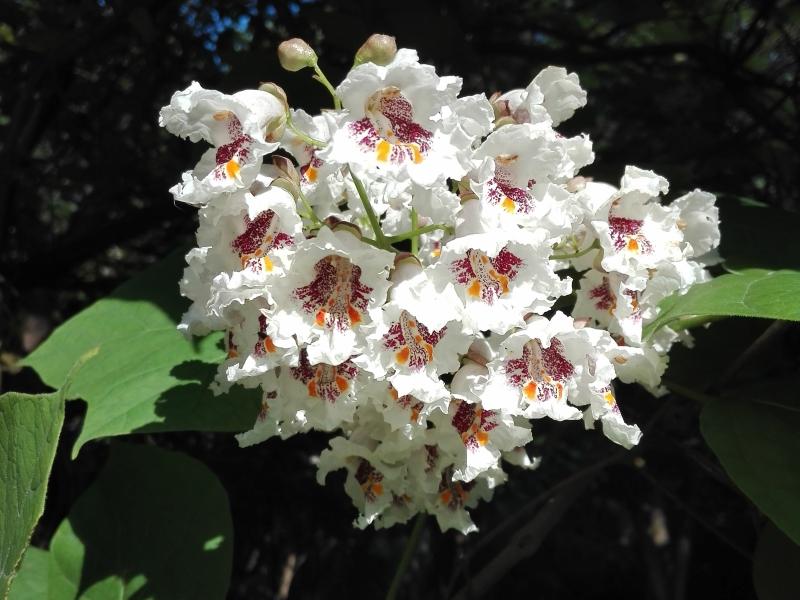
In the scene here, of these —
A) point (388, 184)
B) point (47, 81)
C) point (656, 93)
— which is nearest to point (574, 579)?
point (656, 93)

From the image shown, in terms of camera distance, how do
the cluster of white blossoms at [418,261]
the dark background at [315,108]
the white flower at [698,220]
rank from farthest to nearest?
the dark background at [315,108] < the white flower at [698,220] < the cluster of white blossoms at [418,261]

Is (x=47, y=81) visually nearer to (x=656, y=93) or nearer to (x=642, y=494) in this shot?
(x=656, y=93)

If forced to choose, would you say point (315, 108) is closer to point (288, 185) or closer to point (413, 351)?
point (288, 185)

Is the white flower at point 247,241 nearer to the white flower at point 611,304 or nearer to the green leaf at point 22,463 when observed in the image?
the green leaf at point 22,463

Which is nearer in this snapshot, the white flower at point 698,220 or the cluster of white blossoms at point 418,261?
the cluster of white blossoms at point 418,261

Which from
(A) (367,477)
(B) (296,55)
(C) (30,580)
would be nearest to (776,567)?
(A) (367,477)

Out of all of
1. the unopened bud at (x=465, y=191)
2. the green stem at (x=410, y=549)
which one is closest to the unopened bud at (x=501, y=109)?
the unopened bud at (x=465, y=191)
